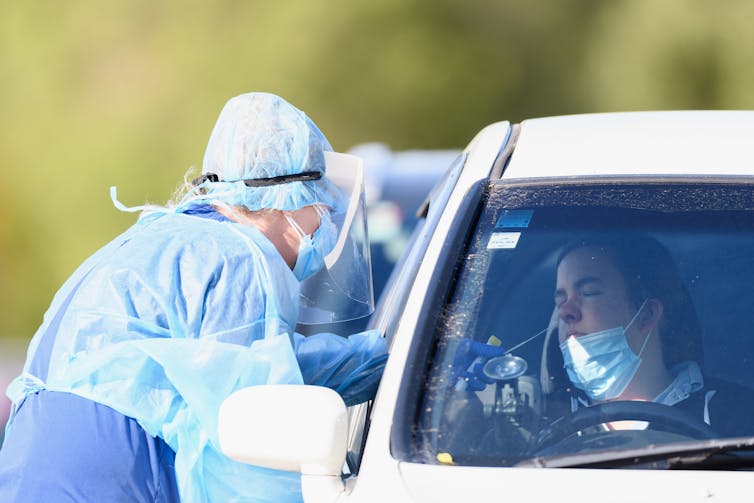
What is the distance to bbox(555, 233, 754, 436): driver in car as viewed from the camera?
2.16 metres

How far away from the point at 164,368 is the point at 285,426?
51 centimetres

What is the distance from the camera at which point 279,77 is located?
478 inches

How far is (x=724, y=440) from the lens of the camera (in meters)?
1.90

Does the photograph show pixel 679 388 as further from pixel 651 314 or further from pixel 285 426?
pixel 285 426

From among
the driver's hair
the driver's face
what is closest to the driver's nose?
the driver's face

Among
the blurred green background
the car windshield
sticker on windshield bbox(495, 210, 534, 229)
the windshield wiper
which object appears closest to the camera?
the windshield wiper

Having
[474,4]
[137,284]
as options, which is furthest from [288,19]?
[137,284]

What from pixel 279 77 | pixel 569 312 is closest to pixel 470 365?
pixel 569 312

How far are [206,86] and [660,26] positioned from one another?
201 inches

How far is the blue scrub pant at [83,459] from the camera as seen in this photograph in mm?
2279

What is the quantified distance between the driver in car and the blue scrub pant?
2.97 feet

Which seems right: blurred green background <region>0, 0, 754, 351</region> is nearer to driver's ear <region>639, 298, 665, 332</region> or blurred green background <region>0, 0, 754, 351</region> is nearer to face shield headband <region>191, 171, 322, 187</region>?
face shield headband <region>191, 171, 322, 187</region>

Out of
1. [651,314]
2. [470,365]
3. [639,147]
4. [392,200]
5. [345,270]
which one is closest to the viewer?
[470,365]

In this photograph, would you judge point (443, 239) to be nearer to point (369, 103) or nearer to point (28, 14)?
point (369, 103)
